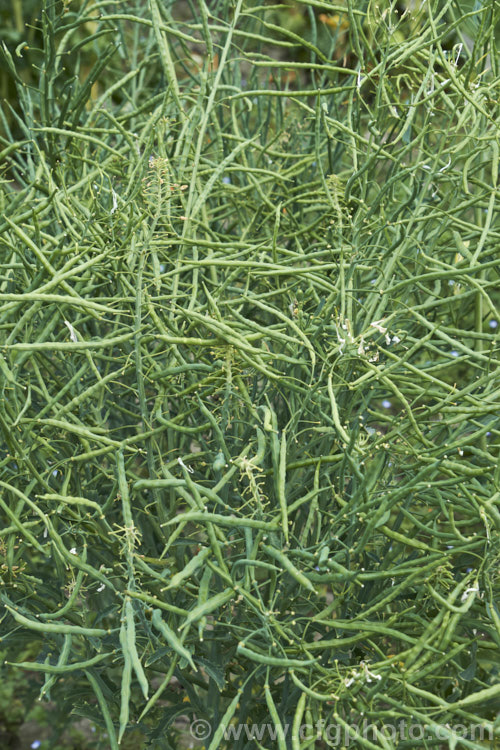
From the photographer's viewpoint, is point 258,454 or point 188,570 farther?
point 258,454

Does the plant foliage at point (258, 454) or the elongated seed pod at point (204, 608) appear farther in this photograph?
the plant foliage at point (258, 454)

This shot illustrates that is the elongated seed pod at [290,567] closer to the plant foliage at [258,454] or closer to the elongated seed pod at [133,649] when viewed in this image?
the plant foliage at [258,454]

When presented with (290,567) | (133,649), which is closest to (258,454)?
(290,567)

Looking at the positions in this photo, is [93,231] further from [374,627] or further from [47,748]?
[47,748]

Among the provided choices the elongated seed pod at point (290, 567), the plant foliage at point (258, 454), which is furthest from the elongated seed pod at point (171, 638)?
the elongated seed pod at point (290, 567)

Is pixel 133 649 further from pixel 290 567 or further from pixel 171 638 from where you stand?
pixel 290 567

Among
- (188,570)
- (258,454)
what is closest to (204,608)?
(188,570)

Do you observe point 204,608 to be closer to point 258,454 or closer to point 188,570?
point 188,570

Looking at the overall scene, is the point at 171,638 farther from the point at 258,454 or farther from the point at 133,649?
the point at 258,454

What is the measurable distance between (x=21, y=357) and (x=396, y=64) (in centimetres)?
67

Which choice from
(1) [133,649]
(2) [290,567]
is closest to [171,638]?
(1) [133,649]

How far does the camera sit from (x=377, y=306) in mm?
1167

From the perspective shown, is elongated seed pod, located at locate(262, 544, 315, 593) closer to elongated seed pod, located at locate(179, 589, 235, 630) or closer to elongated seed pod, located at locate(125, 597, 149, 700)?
elongated seed pod, located at locate(179, 589, 235, 630)

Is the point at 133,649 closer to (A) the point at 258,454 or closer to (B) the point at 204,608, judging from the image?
(B) the point at 204,608
